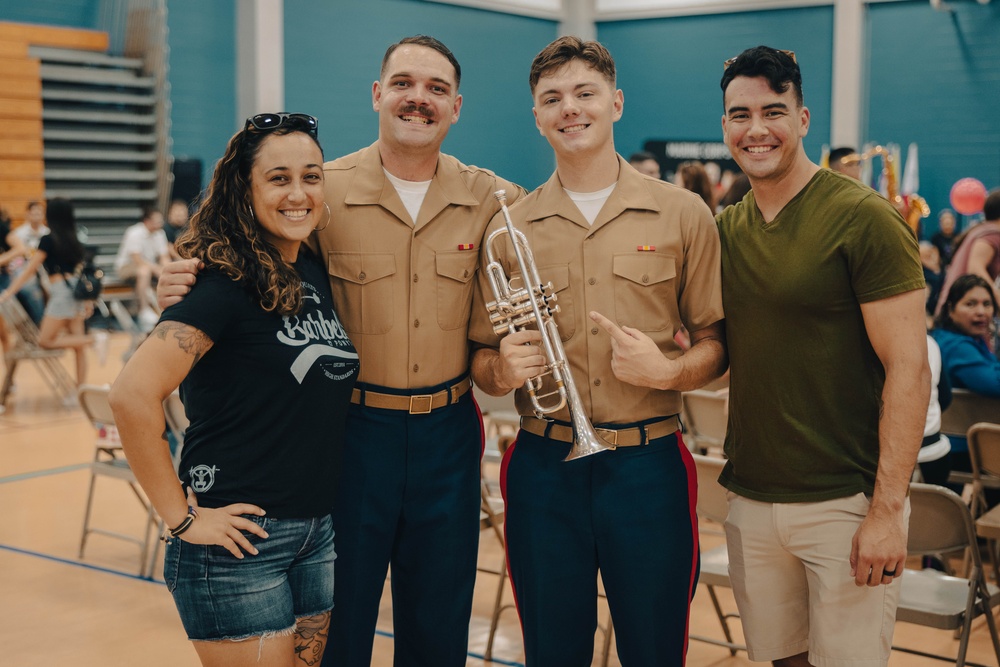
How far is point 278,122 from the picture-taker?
265cm

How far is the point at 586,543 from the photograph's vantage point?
2.84m

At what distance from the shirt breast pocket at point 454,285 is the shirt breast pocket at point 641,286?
0.48 metres

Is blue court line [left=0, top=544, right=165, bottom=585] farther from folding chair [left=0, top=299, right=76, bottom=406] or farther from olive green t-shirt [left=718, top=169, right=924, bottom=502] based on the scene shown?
folding chair [left=0, top=299, right=76, bottom=406]

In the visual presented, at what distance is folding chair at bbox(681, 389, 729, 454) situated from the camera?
5.46 metres

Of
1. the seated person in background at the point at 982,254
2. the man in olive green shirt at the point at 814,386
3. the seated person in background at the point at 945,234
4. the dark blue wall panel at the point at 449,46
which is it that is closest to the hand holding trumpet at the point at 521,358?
the man in olive green shirt at the point at 814,386

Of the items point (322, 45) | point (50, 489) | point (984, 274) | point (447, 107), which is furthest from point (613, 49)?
point (447, 107)

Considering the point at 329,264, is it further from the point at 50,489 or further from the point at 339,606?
the point at 50,489

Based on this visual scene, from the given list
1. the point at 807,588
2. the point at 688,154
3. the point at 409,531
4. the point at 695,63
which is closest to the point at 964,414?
the point at 807,588

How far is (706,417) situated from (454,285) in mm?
2876

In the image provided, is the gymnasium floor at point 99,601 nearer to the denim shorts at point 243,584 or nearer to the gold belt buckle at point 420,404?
the gold belt buckle at point 420,404

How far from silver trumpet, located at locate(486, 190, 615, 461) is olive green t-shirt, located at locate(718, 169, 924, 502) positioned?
44 cm

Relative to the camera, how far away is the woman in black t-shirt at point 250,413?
2.42 meters

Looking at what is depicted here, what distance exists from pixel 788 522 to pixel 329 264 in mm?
1487

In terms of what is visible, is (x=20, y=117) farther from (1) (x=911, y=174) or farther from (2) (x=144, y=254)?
(1) (x=911, y=174)
